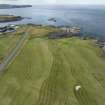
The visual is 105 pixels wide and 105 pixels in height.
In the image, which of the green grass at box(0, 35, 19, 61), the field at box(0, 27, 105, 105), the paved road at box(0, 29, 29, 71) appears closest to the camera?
the field at box(0, 27, 105, 105)

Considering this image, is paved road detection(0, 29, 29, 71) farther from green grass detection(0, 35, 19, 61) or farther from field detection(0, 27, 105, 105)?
green grass detection(0, 35, 19, 61)

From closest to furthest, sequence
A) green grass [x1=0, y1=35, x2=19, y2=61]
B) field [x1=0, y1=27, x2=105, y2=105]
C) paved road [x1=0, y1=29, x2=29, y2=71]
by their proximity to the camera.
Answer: field [x1=0, y1=27, x2=105, y2=105] < paved road [x1=0, y1=29, x2=29, y2=71] < green grass [x1=0, y1=35, x2=19, y2=61]

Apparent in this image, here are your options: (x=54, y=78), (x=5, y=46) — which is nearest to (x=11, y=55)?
(x=5, y=46)

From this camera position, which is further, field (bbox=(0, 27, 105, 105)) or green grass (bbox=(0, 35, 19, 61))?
green grass (bbox=(0, 35, 19, 61))

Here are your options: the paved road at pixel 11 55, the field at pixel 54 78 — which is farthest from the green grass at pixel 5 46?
the field at pixel 54 78

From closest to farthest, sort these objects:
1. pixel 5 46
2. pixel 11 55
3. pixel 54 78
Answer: pixel 54 78
pixel 11 55
pixel 5 46

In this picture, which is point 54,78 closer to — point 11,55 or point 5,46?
point 11,55

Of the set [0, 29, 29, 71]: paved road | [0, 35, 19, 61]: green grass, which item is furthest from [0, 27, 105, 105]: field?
[0, 35, 19, 61]: green grass

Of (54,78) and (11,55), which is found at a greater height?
(54,78)
